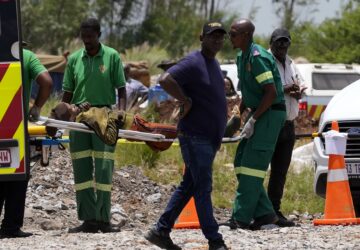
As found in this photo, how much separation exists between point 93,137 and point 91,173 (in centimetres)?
37

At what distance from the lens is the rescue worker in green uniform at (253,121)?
10039 millimetres

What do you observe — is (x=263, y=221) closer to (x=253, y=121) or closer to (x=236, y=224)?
(x=236, y=224)

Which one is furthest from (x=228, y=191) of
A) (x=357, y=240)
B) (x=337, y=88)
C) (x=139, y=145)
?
(x=337, y=88)

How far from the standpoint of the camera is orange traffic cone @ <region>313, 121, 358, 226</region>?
10.6 m

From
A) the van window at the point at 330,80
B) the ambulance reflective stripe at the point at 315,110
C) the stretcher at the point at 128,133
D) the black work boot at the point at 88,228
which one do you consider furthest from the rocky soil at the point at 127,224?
the van window at the point at 330,80

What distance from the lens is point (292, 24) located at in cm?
5159

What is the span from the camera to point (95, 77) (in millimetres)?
10234

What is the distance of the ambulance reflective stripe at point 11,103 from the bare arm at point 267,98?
221cm

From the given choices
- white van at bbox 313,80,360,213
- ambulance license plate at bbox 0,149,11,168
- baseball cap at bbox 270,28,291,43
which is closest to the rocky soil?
white van at bbox 313,80,360,213

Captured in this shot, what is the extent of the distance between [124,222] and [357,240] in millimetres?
3058

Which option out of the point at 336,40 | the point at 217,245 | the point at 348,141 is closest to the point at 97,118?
the point at 217,245

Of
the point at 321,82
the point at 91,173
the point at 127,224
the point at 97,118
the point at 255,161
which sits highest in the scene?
the point at 97,118

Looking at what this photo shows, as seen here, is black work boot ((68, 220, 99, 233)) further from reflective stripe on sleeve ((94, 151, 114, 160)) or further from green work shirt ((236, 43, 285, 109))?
green work shirt ((236, 43, 285, 109))

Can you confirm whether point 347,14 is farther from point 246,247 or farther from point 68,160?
point 246,247
